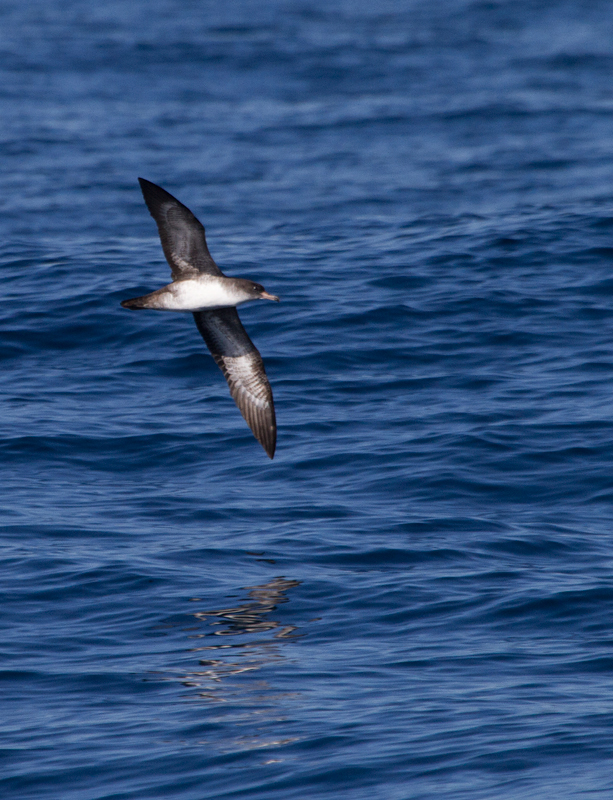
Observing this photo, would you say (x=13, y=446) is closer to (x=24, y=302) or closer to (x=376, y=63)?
(x=24, y=302)

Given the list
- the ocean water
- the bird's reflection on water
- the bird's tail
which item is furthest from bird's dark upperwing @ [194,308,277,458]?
the bird's reflection on water

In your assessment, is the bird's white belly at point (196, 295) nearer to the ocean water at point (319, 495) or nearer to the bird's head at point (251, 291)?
the bird's head at point (251, 291)

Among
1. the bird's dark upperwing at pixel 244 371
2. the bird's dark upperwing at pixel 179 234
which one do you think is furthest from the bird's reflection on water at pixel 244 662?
the bird's dark upperwing at pixel 179 234

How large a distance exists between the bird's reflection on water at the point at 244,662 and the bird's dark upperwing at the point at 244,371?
166 centimetres

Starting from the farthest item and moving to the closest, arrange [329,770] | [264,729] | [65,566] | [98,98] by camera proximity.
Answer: [98,98] → [65,566] → [264,729] → [329,770]

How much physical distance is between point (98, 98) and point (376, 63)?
704cm

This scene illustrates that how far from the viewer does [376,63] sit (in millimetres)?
30891

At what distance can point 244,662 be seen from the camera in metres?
8.41

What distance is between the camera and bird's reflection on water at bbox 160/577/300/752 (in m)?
7.66

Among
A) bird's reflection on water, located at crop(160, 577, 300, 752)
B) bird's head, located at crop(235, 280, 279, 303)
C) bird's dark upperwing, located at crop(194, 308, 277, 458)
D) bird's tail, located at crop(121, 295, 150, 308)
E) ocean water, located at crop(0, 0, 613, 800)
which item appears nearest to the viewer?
ocean water, located at crop(0, 0, 613, 800)

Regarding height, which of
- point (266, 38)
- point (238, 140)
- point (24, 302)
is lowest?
point (24, 302)

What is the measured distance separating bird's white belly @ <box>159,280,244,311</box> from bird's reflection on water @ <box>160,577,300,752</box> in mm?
2185

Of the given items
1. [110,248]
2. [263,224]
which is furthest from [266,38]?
[110,248]

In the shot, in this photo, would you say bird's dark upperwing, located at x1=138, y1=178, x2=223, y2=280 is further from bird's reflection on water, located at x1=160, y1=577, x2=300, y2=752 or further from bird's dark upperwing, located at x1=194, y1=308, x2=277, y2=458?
bird's reflection on water, located at x1=160, y1=577, x2=300, y2=752
